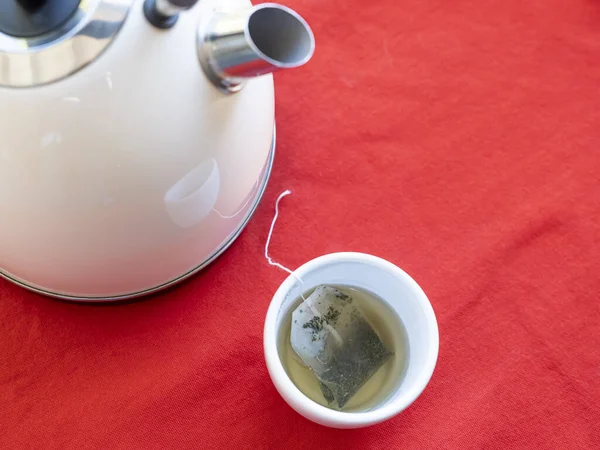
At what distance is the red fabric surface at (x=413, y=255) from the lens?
526mm

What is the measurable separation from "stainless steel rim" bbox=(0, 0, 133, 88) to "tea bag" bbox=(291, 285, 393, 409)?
241 mm

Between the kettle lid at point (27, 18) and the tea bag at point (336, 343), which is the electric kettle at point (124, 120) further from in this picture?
the tea bag at point (336, 343)

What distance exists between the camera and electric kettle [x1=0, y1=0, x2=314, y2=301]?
0.36 metres

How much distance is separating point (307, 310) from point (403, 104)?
0.29 m

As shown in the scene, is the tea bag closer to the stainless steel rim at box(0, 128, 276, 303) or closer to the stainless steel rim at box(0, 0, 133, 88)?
the stainless steel rim at box(0, 128, 276, 303)

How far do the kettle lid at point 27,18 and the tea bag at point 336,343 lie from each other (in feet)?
0.87

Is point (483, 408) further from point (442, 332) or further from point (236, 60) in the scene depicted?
point (236, 60)

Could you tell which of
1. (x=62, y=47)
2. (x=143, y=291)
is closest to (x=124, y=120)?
(x=62, y=47)

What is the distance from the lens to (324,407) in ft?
1.40

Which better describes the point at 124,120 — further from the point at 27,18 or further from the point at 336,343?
the point at 336,343

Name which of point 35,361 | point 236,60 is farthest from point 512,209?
point 35,361

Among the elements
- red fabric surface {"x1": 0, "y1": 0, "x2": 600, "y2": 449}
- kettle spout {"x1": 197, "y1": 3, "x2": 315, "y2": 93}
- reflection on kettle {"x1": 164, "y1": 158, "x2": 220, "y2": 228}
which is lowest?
red fabric surface {"x1": 0, "y1": 0, "x2": 600, "y2": 449}

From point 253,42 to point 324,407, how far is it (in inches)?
10.0

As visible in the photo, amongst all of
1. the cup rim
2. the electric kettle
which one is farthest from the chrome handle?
the cup rim
